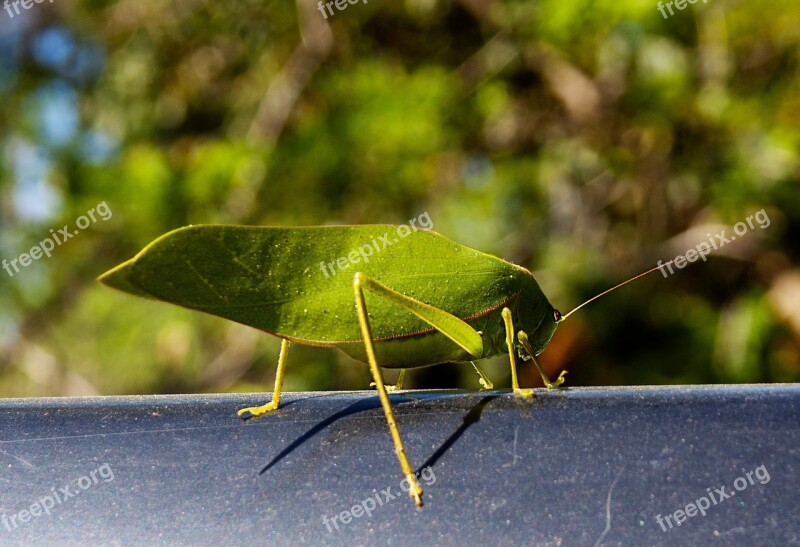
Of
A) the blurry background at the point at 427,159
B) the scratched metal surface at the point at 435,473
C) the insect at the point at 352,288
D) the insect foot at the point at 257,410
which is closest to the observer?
the scratched metal surface at the point at 435,473

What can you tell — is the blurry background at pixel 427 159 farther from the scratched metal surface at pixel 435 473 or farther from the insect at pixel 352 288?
the scratched metal surface at pixel 435 473

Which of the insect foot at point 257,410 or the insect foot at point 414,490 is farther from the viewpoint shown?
the insect foot at point 257,410

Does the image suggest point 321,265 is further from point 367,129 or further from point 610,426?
point 367,129

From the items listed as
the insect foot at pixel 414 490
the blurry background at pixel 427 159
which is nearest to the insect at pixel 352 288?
the insect foot at pixel 414 490

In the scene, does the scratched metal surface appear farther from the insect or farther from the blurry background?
the blurry background

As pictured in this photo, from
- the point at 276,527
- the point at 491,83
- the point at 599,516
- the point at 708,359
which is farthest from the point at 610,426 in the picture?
the point at 491,83

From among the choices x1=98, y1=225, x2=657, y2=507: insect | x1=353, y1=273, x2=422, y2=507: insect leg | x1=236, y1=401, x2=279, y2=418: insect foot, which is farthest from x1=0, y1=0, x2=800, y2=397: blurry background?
x1=236, y1=401, x2=279, y2=418: insect foot

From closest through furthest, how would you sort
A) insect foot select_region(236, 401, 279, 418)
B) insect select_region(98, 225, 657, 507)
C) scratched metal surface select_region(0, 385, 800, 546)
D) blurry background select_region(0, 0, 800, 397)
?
scratched metal surface select_region(0, 385, 800, 546), insect foot select_region(236, 401, 279, 418), insect select_region(98, 225, 657, 507), blurry background select_region(0, 0, 800, 397)
